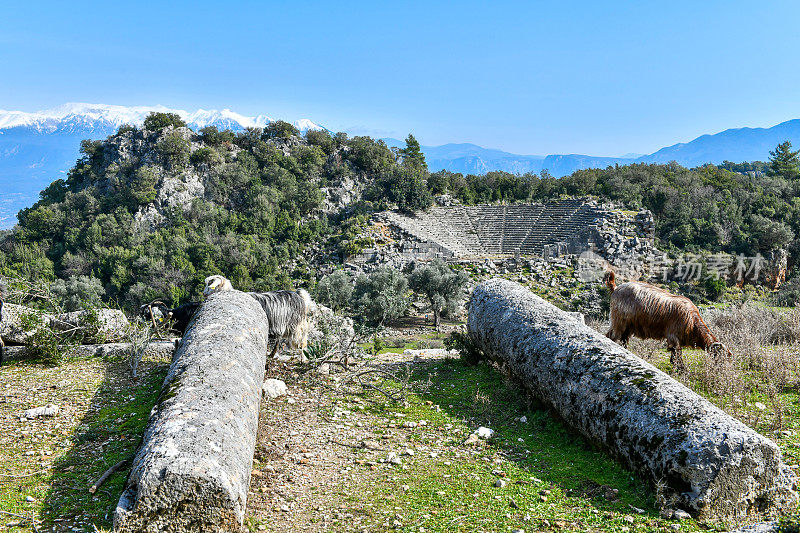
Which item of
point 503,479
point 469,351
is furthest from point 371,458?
point 469,351

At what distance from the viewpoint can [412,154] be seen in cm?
6019

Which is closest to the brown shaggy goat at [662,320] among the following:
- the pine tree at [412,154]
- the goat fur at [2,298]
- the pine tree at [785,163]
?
the goat fur at [2,298]

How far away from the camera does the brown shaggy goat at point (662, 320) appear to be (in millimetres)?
5957

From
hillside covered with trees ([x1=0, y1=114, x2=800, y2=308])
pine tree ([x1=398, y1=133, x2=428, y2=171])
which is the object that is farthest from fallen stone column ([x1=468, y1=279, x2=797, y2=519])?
pine tree ([x1=398, y1=133, x2=428, y2=171])

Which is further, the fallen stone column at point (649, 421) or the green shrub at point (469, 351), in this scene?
the green shrub at point (469, 351)

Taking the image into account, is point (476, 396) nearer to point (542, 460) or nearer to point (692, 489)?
point (542, 460)

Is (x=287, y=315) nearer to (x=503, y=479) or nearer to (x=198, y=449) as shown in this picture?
(x=198, y=449)

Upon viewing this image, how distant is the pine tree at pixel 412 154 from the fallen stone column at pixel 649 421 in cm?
5196

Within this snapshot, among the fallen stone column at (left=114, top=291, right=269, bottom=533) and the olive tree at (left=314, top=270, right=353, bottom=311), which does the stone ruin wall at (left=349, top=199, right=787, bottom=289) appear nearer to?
the olive tree at (left=314, top=270, right=353, bottom=311)

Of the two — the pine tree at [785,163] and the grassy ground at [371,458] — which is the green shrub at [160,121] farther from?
the pine tree at [785,163]

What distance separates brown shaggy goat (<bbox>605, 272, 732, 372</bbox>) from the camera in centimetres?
596

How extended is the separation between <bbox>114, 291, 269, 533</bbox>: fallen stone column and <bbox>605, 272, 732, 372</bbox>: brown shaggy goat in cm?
516

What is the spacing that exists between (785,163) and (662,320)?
66.0 m

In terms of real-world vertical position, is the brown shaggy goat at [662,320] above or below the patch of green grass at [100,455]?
above
